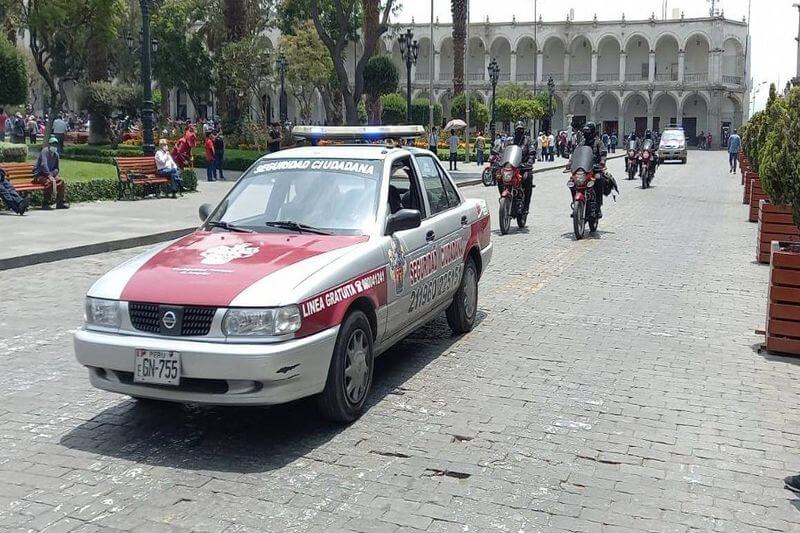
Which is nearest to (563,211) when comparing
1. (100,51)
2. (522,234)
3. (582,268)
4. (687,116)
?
(522,234)

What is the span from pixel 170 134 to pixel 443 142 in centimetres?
1862

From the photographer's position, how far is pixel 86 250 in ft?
44.4

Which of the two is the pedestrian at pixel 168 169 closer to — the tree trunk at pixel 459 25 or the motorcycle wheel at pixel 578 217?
the motorcycle wheel at pixel 578 217

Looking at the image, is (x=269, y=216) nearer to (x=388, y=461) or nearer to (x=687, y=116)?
(x=388, y=461)

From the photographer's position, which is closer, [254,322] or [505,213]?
[254,322]

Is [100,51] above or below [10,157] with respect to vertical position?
above

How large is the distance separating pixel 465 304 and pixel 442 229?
3.40 feet

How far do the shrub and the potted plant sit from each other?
202 ft

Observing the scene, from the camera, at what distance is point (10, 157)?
2370 cm

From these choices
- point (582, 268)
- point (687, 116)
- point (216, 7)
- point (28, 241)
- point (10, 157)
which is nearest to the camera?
point (582, 268)

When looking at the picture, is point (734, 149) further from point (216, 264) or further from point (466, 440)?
point (216, 264)

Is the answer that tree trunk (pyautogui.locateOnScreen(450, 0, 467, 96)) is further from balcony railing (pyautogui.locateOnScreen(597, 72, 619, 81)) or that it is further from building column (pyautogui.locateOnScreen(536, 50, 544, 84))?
balcony railing (pyautogui.locateOnScreen(597, 72, 619, 81))

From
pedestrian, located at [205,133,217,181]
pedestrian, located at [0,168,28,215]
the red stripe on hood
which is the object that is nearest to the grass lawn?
pedestrian, located at [205,133,217,181]

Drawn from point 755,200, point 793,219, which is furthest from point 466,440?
point 755,200
